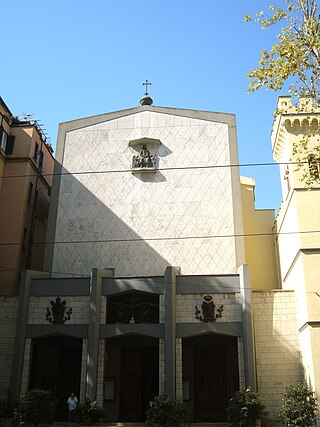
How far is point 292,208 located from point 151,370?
10258 mm

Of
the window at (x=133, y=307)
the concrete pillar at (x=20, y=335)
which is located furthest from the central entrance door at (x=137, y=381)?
the concrete pillar at (x=20, y=335)

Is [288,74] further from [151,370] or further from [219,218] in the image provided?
[151,370]

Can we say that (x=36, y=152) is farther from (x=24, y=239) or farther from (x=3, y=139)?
(x=24, y=239)

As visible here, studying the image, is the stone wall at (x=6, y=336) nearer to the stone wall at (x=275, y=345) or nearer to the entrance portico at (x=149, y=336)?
the entrance portico at (x=149, y=336)

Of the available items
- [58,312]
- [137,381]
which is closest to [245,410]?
[137,381]

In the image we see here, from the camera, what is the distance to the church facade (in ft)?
68.6

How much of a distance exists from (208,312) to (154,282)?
8.89 feet

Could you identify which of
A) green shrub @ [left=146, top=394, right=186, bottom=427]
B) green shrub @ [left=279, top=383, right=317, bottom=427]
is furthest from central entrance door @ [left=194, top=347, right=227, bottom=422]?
green shrub @ [left=279, top=383, right=317, bottom=427]

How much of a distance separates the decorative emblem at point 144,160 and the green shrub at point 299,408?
13.1m

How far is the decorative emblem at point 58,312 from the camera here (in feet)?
71.3

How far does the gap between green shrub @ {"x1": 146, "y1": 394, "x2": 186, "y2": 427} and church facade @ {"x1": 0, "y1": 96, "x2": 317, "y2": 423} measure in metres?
0.91

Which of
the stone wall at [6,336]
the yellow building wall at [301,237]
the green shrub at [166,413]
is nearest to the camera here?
the green shrub at [166,413]

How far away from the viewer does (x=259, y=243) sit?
2828 centimetres

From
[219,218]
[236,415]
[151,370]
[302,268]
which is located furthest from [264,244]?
[236,415]
